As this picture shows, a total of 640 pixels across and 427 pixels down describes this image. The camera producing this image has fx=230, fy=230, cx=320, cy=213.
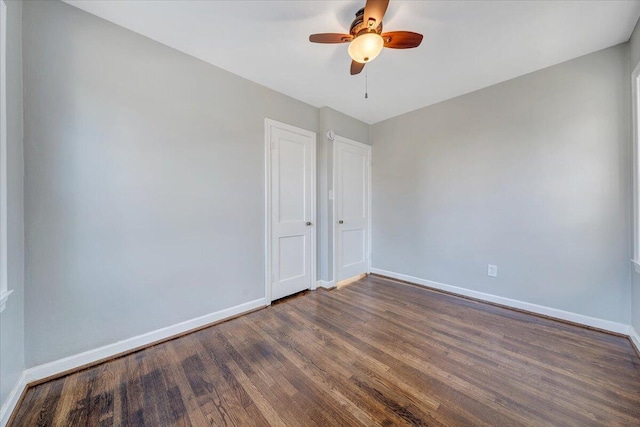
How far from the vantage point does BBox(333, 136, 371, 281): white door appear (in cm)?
337

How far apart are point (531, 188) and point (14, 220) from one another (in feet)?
13.7

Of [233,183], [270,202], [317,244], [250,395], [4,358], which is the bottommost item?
[250,395]

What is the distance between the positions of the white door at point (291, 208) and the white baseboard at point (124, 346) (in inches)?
21.6

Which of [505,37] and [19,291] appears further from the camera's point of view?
[505,37]

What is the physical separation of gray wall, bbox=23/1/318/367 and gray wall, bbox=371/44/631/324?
2420mm

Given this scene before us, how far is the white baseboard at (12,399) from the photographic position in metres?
1.20

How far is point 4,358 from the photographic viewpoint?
1243 mm

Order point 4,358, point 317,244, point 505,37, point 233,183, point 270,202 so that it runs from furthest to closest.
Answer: point 317,244 → point 270,202 → point 233,183 → point 505,37 → point 4,358

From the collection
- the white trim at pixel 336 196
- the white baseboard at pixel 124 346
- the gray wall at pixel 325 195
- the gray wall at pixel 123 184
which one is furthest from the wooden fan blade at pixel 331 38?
the white baseboard at pixel 124 346

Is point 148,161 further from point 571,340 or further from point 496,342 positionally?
point 571,340

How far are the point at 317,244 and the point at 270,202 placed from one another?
37.5 inches

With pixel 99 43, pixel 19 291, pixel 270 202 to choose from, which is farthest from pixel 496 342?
pixel 99 43

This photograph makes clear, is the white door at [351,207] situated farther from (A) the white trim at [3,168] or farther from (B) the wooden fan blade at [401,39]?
(A) the white trim at [3,168]

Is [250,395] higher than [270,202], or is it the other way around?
[270,202]
